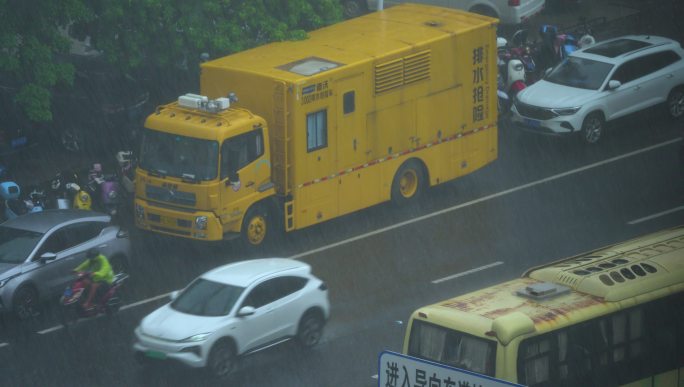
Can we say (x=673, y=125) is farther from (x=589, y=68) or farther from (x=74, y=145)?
(x=74, y=145)

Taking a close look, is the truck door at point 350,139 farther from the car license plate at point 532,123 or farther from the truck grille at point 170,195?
the car license plate at point 532,123

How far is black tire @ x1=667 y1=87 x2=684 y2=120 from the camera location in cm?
2845

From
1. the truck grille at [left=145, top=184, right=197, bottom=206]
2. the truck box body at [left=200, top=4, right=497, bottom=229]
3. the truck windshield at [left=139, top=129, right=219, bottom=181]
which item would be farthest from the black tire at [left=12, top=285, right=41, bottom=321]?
the truck box body at [left=200, top=4, right=497, bottom=229]

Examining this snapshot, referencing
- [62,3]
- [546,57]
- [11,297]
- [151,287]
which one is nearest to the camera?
[11,297]

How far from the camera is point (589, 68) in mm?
28000

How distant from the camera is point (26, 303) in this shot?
1980 centimetres

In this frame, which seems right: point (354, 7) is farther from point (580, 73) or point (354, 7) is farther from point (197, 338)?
point (197, 338)

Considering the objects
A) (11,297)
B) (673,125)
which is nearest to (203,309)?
(11,297)

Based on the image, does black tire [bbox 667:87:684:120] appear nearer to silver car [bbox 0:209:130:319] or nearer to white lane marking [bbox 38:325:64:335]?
silver car [bbox 0:209:130:319]

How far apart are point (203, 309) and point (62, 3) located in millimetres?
8717

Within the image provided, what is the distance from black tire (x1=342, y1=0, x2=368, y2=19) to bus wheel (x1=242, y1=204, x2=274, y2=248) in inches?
631

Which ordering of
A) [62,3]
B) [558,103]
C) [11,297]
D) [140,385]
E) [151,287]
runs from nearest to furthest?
[140,385] < [11,297] < [151,287] < [62,3] < [558,103]

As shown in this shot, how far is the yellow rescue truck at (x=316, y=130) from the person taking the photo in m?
21.8

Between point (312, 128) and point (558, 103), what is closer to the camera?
point (312, 128)
